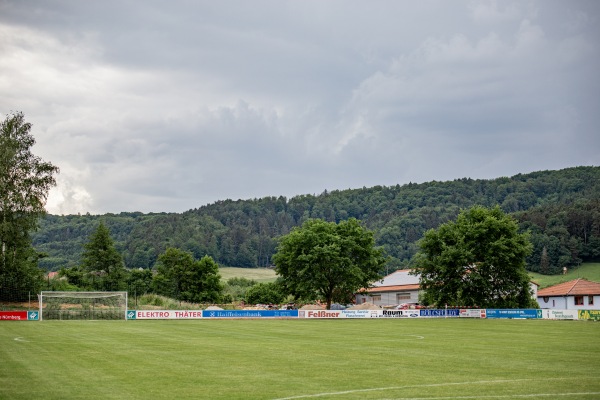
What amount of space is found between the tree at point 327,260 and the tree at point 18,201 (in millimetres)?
33634

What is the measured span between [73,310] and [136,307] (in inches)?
486

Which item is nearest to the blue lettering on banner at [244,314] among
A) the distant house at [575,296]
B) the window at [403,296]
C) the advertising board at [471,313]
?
the advertising board at [471,313]

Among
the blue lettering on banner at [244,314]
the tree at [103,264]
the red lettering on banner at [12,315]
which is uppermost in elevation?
the tree at [103,264]

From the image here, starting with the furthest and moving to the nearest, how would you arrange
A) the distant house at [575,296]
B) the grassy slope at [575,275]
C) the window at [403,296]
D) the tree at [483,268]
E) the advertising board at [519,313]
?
the grassy slope at [575,275] → the window at [403,296] → the distant house at [575,296] → the tree at [483,268] → the advertising board at [519,313]

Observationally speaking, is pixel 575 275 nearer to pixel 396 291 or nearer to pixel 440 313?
pixel 396 291

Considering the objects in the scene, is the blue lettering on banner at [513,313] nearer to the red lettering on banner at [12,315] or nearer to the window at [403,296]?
the window at [403,296]

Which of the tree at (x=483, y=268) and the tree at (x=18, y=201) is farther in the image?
the tree at (x=483, y=268)

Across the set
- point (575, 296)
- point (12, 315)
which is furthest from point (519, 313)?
point (12, 315)

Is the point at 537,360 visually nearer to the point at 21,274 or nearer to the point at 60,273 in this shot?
the point at 21,274

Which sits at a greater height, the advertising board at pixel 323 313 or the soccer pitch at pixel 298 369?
the soccer pitch at pixel 298 369

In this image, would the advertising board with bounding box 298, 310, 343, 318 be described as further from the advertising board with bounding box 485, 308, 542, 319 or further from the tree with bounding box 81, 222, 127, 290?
the tree with bounding box 81, 222, 127, 290

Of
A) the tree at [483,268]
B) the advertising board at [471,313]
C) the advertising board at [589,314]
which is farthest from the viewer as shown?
the tree at [483,268]

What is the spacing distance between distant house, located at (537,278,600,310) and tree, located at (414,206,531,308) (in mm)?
12637

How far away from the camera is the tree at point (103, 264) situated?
352ft
